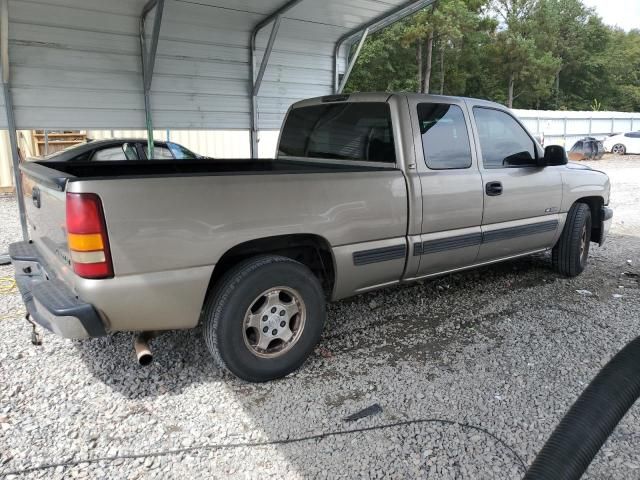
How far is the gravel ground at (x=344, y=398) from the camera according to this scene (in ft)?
8.39

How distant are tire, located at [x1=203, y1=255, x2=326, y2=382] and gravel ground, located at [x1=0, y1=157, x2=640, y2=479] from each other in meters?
0.17

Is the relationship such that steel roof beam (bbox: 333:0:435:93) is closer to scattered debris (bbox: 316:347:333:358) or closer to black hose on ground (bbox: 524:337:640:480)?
scattered debris (bbox: 316:347:333:358)

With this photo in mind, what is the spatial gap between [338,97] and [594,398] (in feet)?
11.0

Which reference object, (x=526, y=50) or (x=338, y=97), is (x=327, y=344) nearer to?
(x=338, y=97)

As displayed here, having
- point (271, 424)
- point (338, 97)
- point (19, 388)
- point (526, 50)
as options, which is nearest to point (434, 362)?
point (271, 424)

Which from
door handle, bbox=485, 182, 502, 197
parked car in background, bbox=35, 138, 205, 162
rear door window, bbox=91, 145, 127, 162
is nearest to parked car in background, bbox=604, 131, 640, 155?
parked car in background, bbox=35, 138, 205, 162

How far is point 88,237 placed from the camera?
257cm

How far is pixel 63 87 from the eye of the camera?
21.2 ft

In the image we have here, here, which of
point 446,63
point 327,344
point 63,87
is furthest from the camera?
point 446,63

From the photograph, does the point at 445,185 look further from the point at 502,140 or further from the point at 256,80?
the point at 256,80

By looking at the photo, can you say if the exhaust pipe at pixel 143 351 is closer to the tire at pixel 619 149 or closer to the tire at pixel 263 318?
the tire at pixel 263 318

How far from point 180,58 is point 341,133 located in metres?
4.11

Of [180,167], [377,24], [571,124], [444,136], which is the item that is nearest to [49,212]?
[180,167]

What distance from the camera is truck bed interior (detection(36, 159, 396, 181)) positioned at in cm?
401
